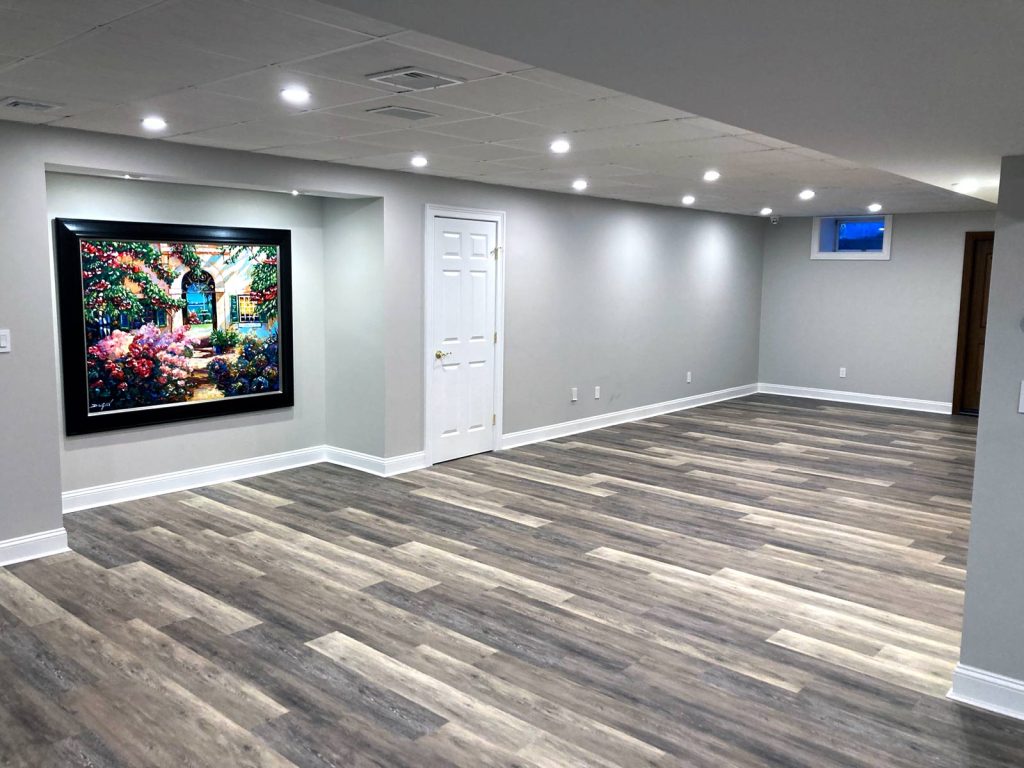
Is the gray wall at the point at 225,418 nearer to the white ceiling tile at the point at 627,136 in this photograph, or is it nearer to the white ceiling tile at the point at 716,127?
the white ceiling tile at the point at 627,136

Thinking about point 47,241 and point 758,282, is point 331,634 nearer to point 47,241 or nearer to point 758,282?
point 47,241

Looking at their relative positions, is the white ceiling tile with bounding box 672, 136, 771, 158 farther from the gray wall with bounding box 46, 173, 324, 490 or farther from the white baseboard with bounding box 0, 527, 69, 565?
the white baseboard with bounding box 0, 527, 69, 565

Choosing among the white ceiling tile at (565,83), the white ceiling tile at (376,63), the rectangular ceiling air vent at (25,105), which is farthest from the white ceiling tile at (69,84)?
the white ceiling tile at (565,83)

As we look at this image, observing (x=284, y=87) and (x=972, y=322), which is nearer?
(x=284, y=87)

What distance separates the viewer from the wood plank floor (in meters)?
2.90

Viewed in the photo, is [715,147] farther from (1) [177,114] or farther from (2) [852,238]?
(2) [852,238]

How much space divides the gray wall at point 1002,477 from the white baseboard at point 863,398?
23.5 feet

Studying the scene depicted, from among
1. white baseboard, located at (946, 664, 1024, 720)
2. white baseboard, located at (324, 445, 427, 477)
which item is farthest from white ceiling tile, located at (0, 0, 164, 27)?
white baseboard, located at (324, 445, 427, 477)

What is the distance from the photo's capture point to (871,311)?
32.9ft

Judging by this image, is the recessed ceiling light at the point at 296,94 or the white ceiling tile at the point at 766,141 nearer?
the recessed ceiling light at the point at 296,94

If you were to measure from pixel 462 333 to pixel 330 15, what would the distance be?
181 inches

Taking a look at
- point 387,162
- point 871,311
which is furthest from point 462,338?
point 871,311

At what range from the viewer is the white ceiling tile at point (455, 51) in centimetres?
262

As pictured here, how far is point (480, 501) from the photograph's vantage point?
5812 millimetres
